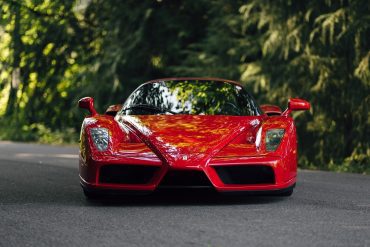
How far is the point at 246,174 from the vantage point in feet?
21.7

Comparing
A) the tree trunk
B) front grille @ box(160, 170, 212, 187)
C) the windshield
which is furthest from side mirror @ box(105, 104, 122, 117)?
the tree trunk

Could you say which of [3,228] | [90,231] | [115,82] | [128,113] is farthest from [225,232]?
[115,82]

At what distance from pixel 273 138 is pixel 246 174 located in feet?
1.62

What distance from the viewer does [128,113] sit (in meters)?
7.75

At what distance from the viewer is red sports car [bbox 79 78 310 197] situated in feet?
21.4

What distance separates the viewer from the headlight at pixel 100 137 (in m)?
6.79

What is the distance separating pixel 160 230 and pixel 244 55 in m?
10.4

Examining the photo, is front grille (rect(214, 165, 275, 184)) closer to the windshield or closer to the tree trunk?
the windshield

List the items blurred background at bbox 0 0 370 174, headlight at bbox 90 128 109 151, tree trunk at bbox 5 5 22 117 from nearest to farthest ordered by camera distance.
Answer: headlight at bbox 90 128 109 151 → blurred background at bbox 0 0 370 174 → tree trunk at bbox 5 5 22 117

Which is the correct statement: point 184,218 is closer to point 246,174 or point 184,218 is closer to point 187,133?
point 246,174

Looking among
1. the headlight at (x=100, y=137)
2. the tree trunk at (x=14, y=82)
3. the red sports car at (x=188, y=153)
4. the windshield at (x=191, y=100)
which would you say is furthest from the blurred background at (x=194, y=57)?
the headlight at (x=100, y=137)

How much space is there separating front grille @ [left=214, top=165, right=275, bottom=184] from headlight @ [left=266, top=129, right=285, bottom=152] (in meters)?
0.23

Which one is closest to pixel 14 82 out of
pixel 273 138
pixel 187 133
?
pixel 187 133

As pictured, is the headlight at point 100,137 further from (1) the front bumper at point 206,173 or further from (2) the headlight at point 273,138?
(2) the headlight at point 273,138
